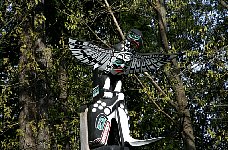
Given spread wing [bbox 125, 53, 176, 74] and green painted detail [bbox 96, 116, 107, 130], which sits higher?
spread wing [bbox 125, 53, 176, 74]

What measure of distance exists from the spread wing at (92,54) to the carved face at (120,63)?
94 mm

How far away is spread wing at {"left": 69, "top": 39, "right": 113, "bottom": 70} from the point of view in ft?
20.5

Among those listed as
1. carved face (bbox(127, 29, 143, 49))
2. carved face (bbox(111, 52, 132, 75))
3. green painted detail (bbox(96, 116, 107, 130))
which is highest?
carved face (bbox(127, 29, 143, 49))

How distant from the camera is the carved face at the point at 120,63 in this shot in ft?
20.8

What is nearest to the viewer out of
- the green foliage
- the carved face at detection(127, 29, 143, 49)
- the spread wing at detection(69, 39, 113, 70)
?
the spread wing at detection(69, 39, 113, 70)

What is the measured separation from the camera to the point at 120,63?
20.8 feet

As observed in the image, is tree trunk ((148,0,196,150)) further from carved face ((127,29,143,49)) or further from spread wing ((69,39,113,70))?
spread wing ((69,39,113,70))

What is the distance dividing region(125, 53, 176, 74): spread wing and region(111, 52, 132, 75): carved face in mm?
115

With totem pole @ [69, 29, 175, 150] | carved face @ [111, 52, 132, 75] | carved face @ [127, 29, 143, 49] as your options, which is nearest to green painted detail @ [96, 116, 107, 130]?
totem pole @ [69, 29, 175, 150]

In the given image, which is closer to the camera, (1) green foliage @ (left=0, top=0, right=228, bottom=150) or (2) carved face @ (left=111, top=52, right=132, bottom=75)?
(2) carved face @ (left=111, top=52, right=132, bottom=75)

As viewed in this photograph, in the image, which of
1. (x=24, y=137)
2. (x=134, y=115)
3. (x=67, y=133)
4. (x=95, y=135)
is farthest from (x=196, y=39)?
(x=95, y=135)

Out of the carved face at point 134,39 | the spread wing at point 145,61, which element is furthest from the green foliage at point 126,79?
the carved face at point 134,39

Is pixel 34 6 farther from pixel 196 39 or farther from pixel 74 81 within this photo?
pixel 196 39

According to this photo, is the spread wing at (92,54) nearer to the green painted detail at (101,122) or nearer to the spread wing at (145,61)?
the spread wing at (145,61)
